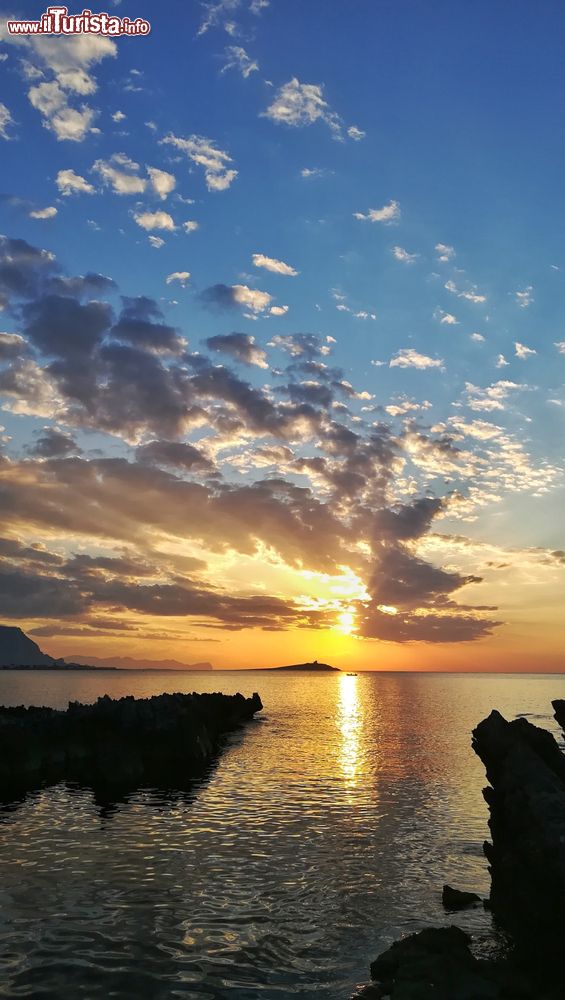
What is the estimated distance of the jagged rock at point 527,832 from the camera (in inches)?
619

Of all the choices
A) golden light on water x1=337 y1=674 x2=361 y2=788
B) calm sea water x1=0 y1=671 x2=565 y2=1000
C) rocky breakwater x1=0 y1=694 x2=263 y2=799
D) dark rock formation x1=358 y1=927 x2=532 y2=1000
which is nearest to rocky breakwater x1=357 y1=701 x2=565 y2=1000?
dark rock formation x1=358 y1=927 x2=532 y2=1000

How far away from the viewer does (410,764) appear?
178 feet

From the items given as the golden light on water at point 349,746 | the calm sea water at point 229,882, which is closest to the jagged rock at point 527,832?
the calm sea water at point 229,882

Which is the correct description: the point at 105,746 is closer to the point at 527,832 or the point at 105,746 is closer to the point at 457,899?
the point at 457,899

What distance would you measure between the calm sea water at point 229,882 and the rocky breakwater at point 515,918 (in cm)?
128

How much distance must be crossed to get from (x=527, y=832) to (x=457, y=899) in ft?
16.6

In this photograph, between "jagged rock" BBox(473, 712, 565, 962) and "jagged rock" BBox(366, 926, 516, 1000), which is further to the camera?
"jagged rock" BBox(473, 712, 565, 962)

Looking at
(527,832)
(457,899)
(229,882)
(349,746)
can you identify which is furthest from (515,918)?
(349,746)

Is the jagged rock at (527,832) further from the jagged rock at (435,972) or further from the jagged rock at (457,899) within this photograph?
the jagged rock at (435,972)

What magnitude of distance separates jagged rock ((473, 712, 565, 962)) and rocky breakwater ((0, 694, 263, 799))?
27.3 metres

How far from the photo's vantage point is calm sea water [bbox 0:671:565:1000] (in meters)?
15.4

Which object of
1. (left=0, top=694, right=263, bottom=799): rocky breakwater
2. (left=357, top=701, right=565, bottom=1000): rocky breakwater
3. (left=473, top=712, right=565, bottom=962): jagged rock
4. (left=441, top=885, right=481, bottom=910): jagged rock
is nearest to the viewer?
(left=357, top=701, right=565, bottom=1000): rocky breakwater

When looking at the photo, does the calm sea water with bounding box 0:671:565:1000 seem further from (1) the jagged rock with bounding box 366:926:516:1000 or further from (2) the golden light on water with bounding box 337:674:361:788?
(2) the golden light on water with bounding box 337:674:361:788

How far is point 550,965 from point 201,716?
5656cm
